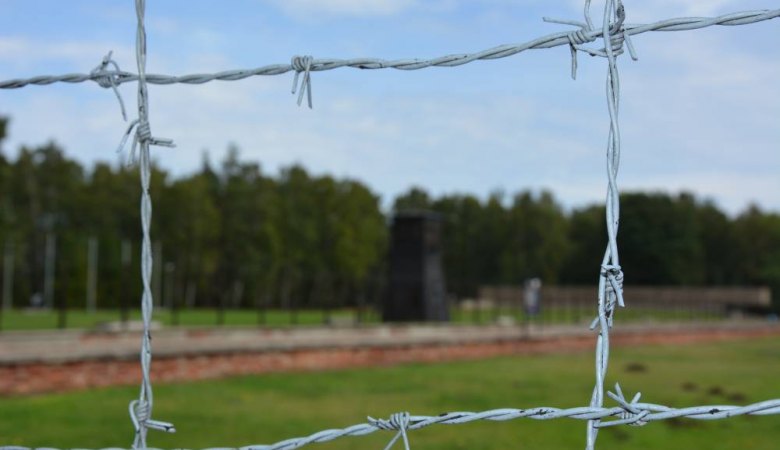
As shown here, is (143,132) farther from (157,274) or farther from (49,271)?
(49,271)

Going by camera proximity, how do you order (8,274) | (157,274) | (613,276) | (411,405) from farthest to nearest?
(157,274)
(8,274)
(411,405)
(613,276)

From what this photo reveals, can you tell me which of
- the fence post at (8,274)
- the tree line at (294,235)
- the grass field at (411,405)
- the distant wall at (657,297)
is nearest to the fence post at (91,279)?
the tree line at (294,235)

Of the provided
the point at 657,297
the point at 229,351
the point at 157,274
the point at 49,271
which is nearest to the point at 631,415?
the point at 229,351

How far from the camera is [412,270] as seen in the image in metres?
24.2

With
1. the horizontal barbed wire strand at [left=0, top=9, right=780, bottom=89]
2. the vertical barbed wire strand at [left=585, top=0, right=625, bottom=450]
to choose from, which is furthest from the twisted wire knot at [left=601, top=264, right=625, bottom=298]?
the horizontal barbed wire strand at [left=0, top=9, right=780, bottom=89]

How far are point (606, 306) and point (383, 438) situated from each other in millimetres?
5933

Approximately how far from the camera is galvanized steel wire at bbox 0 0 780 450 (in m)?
1.40

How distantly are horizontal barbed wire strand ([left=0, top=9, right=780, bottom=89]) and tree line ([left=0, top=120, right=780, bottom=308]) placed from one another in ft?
111

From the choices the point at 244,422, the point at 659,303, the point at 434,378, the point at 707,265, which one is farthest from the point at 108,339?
the point at 707,265

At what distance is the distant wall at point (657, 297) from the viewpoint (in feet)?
178

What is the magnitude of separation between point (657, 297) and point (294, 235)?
72.2 ft

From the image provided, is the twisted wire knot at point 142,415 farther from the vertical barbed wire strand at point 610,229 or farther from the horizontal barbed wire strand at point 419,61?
the vertical barbed wire strand at point 610,229

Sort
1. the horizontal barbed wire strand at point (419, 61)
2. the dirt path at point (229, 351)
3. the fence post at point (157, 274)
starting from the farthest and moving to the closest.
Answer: the fence post at point (157, 274) → the dirt path at point (229, 351) → the horizontal barbed wire strand at point (419, 61)

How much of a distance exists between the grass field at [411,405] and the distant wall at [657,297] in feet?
125
